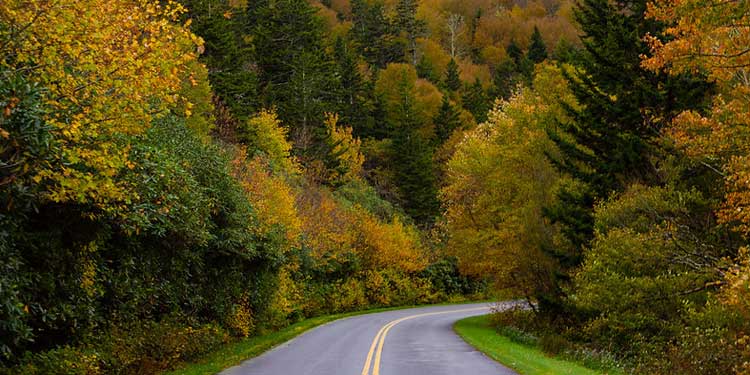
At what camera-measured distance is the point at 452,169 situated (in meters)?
37.6

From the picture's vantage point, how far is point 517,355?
62.1 ft

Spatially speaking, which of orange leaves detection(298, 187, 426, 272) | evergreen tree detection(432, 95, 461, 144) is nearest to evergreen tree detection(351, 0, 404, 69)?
evergreen tree detection(432, 95, 461, 144)

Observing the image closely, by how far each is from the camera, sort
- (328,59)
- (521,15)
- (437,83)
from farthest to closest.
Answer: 1. (521,15)
2. (437,83)
3. (328,59)

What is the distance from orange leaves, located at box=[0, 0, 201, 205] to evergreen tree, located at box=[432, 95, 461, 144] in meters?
70.9

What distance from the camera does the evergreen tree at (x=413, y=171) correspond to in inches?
2744

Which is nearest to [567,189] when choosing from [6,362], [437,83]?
[6,362]

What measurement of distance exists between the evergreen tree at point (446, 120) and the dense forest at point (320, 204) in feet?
95.9

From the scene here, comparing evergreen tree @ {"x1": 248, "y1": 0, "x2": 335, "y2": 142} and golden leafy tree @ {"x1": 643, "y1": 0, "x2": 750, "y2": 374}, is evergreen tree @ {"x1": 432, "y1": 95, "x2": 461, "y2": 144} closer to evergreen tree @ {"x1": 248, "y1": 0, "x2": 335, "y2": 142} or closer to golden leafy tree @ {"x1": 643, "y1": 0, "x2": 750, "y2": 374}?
evergreen tree @ {"x1": 248, "y1": 0, "x2": 335, "y2": 142}

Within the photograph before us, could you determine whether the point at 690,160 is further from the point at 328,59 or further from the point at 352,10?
the point at 352,10

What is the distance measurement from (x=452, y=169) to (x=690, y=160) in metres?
18.5

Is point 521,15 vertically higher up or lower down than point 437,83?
higher up

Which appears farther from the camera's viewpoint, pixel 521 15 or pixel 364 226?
pixel 521 15

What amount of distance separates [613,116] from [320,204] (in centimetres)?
2411

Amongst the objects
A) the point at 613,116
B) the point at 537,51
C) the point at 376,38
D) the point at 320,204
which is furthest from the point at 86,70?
the point at 376,38
